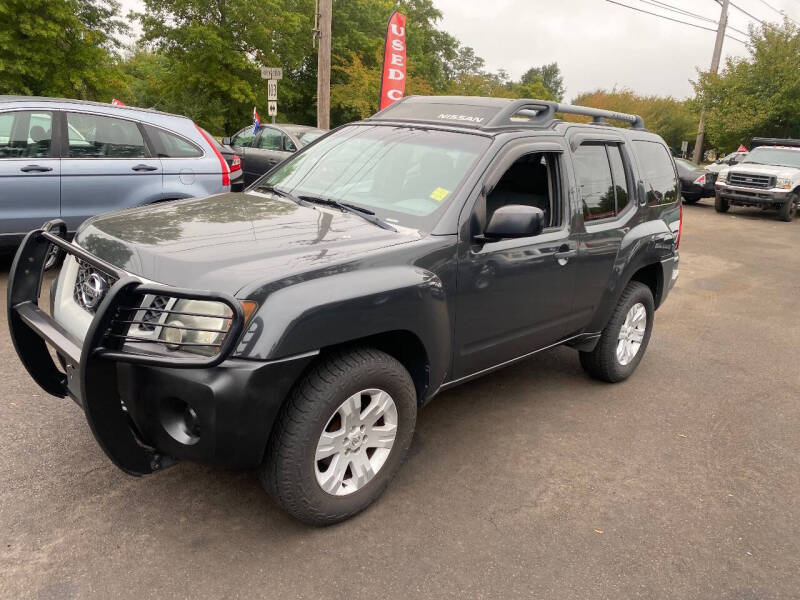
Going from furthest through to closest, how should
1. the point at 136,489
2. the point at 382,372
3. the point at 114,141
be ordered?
the point at 114,141 → the point at 136,489 → the point at 382,372

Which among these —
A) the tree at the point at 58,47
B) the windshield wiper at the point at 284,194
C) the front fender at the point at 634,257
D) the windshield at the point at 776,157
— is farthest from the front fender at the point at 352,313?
the tree at the point at 58,47

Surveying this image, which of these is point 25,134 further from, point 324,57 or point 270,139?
point 324,57

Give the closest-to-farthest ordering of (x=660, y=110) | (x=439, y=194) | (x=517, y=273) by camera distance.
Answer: (x=439, y=194)
(x=517, y=273)
(x=660, y=110)

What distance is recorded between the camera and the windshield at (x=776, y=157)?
1666 centimetres

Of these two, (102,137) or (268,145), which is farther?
(268,145)

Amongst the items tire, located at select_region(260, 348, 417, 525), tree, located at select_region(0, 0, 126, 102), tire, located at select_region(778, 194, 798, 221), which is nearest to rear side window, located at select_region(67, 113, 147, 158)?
tire, located at select_region(260, 348, 417, 525)

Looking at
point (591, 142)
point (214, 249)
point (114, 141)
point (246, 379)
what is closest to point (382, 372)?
point (246, 379)

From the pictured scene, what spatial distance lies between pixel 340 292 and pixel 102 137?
4.83 metres

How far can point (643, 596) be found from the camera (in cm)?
262

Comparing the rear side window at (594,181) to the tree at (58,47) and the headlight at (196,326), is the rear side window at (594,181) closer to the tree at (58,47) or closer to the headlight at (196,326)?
the headlight at (196,326)

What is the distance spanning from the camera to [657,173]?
4883 millimetres

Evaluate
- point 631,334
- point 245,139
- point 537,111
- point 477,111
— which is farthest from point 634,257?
point 245,139

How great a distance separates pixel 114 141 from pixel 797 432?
6.30 metres

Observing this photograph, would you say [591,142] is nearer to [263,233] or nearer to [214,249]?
[263,233]
